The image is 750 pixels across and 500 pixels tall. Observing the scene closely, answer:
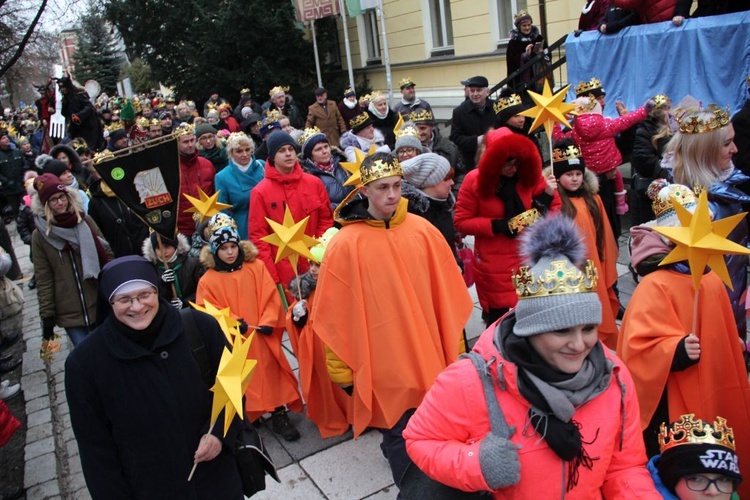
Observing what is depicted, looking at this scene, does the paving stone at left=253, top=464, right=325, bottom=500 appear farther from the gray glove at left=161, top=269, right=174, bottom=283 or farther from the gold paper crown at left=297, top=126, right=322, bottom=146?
the gold paper crown at left=297, top=126, right=322, bottom=146

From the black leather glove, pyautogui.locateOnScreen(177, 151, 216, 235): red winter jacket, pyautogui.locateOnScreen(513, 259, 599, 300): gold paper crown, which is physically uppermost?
pyautogui.locateOnScreen(513, 259, 599, 300): gold paper crown

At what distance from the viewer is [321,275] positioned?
13.0ft

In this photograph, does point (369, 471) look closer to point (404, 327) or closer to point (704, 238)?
point (404, 327)

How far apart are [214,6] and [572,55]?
15.5 metres

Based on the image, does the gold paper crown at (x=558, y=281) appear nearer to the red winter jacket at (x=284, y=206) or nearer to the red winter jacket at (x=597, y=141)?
the red winter jacket at (x=284, y=206)

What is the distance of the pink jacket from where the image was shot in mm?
2236

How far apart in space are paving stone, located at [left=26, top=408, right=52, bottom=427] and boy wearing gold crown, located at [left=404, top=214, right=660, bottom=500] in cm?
495

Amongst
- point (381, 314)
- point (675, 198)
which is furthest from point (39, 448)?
point (675, 198)

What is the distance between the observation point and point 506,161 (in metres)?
4.89

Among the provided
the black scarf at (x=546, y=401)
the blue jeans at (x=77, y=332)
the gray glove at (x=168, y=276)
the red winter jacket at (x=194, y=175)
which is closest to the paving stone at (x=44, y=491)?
the blue jeans at (x=77, y=332)

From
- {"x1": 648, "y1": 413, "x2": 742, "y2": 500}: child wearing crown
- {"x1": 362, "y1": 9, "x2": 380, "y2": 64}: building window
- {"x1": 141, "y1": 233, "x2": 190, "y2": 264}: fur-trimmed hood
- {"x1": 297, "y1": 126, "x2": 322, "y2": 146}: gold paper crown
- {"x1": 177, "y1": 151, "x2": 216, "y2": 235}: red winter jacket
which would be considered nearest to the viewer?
{"x1": 648, "y1": 413, "x2": 742, "y2": 500}: child wearing crown

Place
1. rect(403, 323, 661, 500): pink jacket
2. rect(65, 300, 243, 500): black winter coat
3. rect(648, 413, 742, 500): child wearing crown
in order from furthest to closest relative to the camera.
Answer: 1. rect(65, 300, 243, 500): black winter coat
2. rect(648, 413, 742, 500): child wearing crown
3. rect(403, 323, 661, 500): pink jacket

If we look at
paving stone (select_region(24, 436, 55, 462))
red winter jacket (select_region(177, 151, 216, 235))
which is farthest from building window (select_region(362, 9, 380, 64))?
paving stone (select_region(24, 436, 55, 462))

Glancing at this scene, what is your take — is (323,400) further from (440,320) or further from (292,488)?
(440,320)
